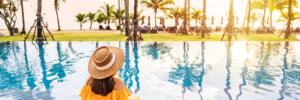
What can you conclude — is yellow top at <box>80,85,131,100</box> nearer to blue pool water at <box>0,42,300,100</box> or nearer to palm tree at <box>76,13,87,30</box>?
blue pool water at <box>0,42,300,100</box>

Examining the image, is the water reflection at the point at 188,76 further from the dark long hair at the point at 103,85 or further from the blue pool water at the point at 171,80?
the dark long hair at the point at 103,85

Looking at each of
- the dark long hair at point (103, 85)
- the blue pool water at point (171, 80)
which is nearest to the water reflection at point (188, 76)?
the blue pool water at point (171, 80)

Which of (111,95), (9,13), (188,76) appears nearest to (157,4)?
(9,13)

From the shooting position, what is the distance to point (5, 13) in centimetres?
2584

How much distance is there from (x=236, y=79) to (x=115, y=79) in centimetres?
414

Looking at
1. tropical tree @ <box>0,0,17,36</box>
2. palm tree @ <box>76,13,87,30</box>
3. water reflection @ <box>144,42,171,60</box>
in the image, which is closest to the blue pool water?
water reflection @ <box>144,42,171,60</box>

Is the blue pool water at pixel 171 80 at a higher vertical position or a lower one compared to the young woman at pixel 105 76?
lower

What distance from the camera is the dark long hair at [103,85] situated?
83.5 inches

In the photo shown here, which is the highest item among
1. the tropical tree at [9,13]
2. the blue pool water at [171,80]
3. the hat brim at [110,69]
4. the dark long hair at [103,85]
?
the tropical tree at [9,13]

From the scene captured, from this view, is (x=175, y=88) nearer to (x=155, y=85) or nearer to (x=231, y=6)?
(x=155, y=85)

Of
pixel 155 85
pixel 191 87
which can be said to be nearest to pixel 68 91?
pixel 155 85

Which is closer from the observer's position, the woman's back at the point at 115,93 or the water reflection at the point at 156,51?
the woman's back at the point at 115,93

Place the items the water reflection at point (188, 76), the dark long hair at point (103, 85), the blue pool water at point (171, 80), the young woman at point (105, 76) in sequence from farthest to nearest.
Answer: the water reflection at point (188, 76) < the blue pool water at point (171, 80) < the dark long hair at point (103, 85) < the young woman at point (105, 76)

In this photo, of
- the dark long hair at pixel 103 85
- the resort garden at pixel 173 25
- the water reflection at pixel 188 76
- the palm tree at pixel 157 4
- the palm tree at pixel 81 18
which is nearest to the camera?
the dark long hair at pixel 103 85
